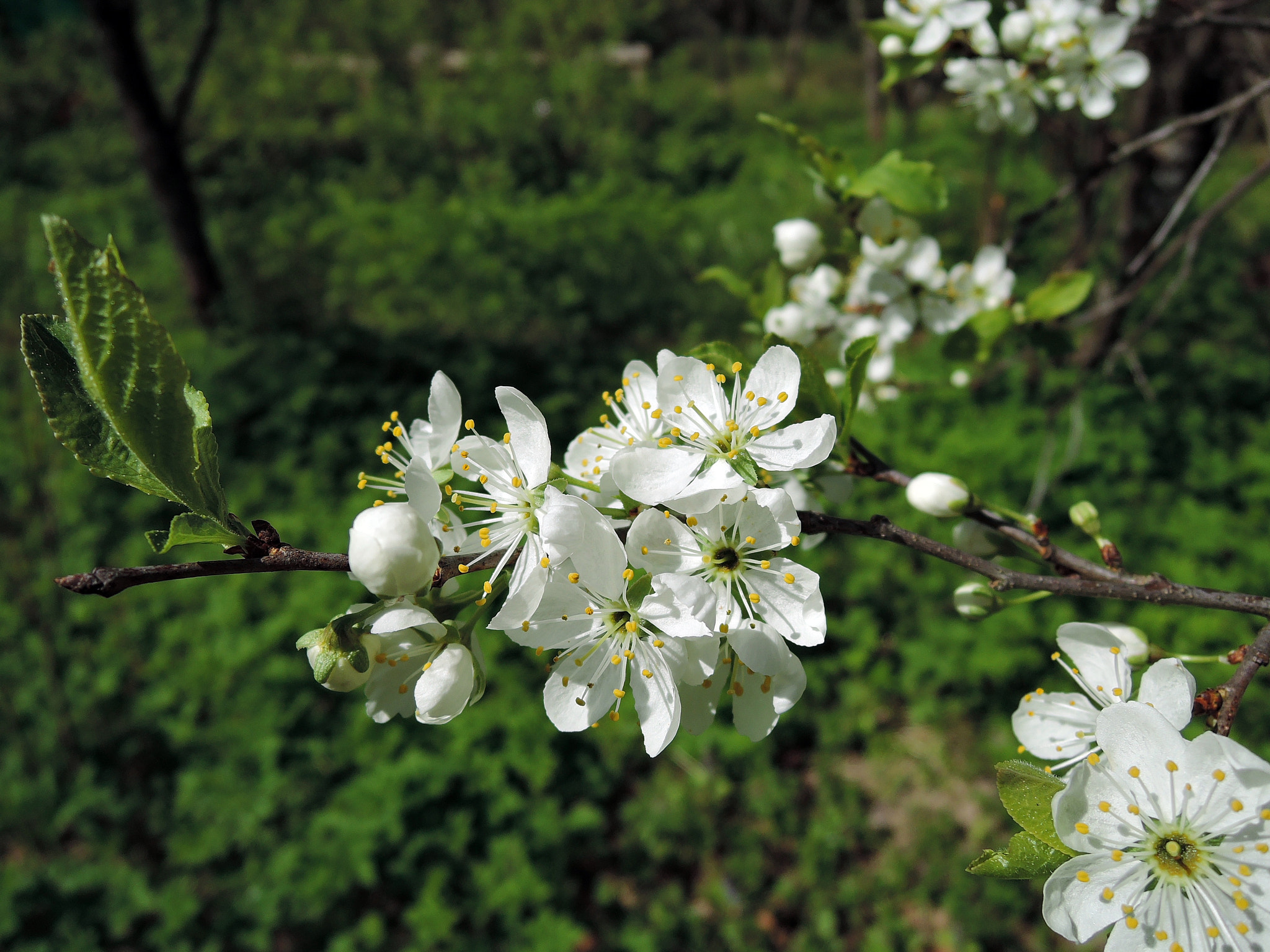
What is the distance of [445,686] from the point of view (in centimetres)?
78

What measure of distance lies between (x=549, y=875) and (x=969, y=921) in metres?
1.26

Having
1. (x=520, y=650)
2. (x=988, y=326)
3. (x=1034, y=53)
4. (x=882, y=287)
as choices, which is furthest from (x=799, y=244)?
(x=520, y=650)

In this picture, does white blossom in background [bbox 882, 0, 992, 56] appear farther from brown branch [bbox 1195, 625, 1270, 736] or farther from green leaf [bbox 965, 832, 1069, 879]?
green leaf [bbox 965, 832, 1069, 879]

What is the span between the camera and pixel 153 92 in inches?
170

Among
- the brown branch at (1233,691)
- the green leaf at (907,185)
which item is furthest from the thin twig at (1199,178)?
the brown branch at (1233,691)

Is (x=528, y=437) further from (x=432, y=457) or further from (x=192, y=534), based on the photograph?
(x=192, y=534)

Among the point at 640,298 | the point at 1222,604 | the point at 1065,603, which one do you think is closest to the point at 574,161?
the point at 640,298

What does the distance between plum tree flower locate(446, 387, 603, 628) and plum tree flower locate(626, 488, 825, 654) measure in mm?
85

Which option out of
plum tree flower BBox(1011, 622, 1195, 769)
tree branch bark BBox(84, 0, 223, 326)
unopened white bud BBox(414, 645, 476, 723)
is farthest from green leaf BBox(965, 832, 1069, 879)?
tree branch bark BBox(84, 0, 223, 326)

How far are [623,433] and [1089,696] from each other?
0.67 meters

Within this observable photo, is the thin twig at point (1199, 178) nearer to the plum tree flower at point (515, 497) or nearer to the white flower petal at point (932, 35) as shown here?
the white flower petal at point (932, 35)

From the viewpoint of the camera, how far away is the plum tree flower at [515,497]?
29.3 inches

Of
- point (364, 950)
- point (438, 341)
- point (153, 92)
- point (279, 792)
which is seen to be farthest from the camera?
point (438, 341)

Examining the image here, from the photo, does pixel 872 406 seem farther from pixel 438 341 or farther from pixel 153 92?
pixel 153 92
